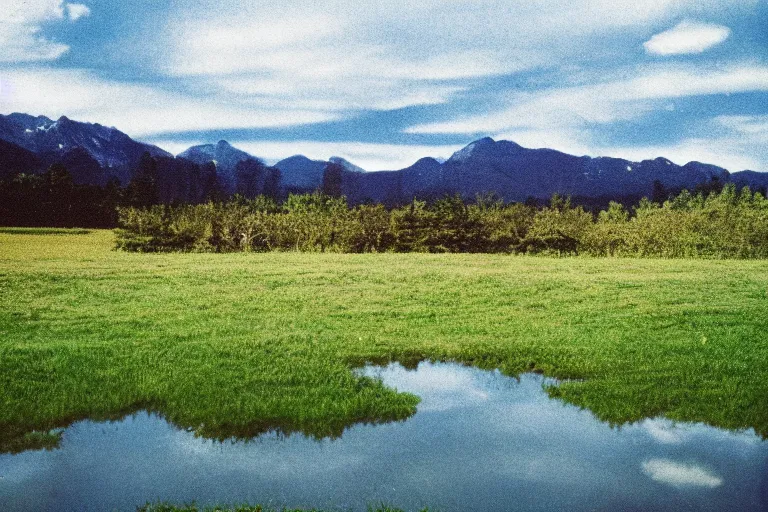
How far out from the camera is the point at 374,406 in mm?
9555

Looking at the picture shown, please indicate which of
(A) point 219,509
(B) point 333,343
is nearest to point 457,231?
(B) point 333,343

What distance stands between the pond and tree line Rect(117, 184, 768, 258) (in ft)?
132

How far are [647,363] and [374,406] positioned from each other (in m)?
6.36

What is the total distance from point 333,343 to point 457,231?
38621mm

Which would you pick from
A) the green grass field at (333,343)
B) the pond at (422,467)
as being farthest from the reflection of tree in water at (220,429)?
the pond at (422,467)

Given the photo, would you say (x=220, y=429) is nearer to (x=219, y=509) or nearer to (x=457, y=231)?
(x=219, y=509)

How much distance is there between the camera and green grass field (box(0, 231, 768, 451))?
9.32 metres

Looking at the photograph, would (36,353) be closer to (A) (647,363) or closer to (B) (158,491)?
(B) (158,491)

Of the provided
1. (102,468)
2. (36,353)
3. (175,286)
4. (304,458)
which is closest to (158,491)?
(102,468)

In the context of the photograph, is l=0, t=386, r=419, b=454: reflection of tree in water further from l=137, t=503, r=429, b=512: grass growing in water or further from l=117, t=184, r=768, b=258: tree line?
l=117, t=184, r=768, b=258: tree line

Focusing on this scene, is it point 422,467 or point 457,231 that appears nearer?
point 422,467

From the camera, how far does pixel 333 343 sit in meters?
13.6

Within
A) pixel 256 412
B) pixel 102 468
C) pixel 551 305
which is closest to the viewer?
pixel 102 468

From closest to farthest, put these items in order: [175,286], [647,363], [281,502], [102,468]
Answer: [281,502] → [102,468] → [647,363] → [175,286]
